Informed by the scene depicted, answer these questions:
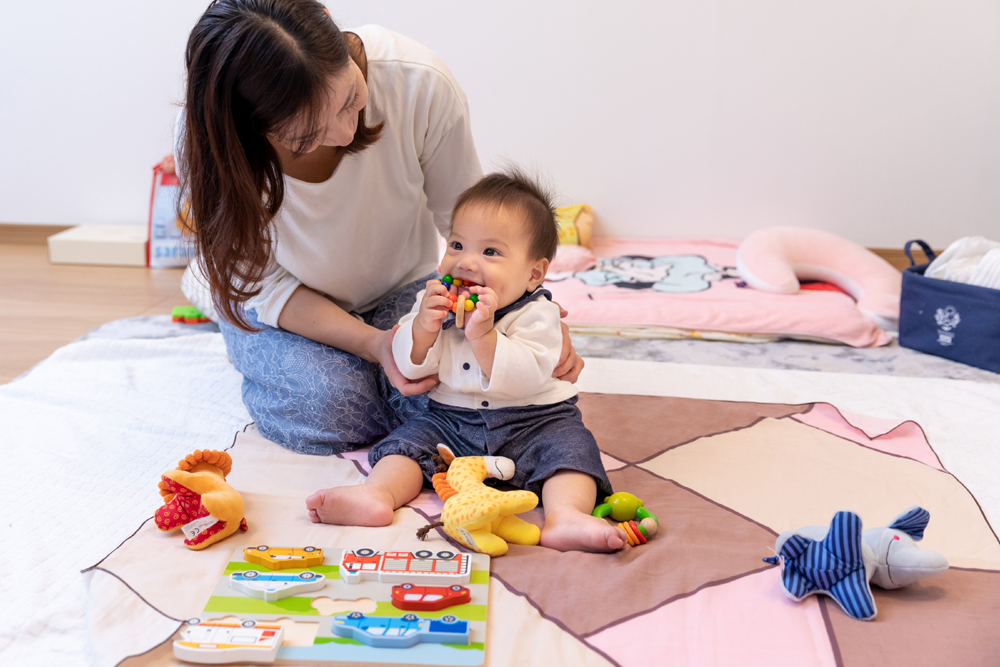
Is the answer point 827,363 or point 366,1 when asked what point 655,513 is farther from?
point 366,1

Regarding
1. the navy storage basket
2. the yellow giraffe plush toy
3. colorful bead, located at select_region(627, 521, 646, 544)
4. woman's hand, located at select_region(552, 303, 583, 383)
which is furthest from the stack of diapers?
the yellow giraffe plush toy

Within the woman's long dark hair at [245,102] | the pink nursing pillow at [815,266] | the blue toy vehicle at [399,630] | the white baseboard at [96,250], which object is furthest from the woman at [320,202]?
the white baseboard at [96,250]

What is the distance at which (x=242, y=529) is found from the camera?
0.99 metres

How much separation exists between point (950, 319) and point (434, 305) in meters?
1.32

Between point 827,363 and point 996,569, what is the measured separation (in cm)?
86

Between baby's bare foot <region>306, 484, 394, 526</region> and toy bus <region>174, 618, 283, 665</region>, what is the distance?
Answer: 0.72 ft

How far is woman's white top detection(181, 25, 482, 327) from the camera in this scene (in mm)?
1212

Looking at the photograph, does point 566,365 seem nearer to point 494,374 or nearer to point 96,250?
point 494,374

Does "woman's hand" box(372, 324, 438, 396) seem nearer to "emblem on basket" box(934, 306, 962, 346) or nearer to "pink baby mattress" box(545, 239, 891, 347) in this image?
"pink baby mattress" box(545, 239, 891, 347)

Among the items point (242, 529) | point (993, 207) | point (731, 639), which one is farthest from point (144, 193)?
point (993, 207)

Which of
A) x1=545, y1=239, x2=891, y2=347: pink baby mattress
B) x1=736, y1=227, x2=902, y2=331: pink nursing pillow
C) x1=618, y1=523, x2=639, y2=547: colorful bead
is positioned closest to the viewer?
x1=618, y1=523, x2=639, y2=547: colorful bead

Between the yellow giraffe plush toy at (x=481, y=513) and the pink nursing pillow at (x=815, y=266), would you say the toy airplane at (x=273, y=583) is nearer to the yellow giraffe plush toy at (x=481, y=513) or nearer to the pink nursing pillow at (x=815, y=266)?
the yellow giraffe plush toy at (x=481, y=513)

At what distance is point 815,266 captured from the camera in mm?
2197

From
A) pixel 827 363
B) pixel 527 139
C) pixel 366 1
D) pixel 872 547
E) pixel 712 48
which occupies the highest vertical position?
pixel 366 1
